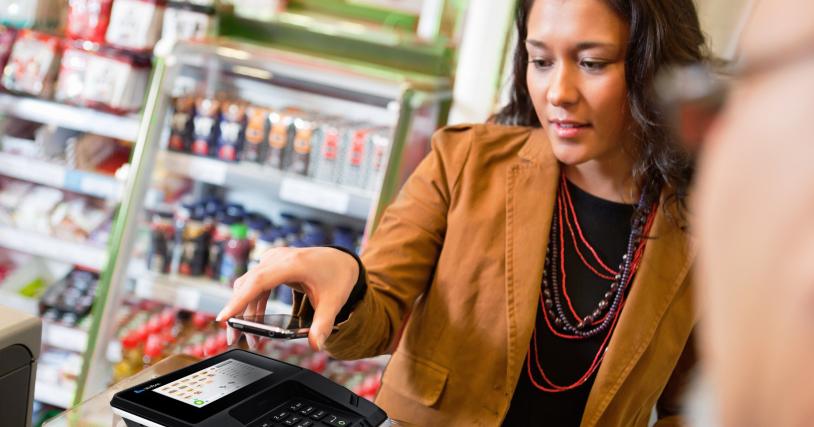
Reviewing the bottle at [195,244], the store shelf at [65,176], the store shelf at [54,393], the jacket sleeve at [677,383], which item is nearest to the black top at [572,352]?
the jacket sleeve at [677,383]

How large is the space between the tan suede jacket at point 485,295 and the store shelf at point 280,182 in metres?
0.82

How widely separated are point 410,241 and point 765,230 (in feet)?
4.11

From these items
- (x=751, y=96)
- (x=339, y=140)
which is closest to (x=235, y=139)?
(x=339, y=140)

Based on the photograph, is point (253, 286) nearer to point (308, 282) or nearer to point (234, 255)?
point (308, 282)

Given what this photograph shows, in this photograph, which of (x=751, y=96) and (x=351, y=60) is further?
(x=351, y=60)

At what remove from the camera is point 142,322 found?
2.71 metres

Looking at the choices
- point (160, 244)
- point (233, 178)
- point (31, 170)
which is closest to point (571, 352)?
point (233, 178)

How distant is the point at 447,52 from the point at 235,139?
32.0 inches

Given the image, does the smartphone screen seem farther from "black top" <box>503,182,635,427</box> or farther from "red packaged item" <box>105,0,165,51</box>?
"red packaged item" <box>105,0,165,51</box>

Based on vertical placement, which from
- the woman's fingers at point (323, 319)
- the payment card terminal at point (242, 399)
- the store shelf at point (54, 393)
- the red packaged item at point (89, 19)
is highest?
the red packaged item at point (89, 19)

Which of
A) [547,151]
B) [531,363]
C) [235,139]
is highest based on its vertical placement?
[547,151]

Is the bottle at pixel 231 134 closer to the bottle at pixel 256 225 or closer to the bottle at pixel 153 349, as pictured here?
the bottle at pixel 256 225

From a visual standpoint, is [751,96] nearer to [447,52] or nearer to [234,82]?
[447,52]

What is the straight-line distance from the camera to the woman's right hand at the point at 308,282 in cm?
103
